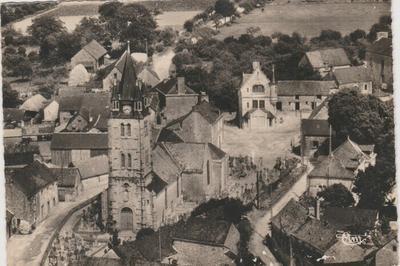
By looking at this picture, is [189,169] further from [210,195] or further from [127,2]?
[127,2]

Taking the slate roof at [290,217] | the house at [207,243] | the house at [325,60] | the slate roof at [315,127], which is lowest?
the house at [207,243]

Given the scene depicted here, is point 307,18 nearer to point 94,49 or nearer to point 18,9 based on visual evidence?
point 94,49

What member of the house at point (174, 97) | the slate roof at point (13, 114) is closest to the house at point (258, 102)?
the house at point (174, 97)

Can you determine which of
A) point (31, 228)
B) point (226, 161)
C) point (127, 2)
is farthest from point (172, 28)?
point (31, 228)

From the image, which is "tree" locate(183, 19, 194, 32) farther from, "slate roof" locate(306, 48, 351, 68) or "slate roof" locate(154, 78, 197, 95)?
"slate roof" locate(306, 48, 351, 68)

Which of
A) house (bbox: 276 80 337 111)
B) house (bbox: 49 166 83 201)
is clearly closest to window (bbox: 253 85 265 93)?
house (bbox: 276 80 337 111)

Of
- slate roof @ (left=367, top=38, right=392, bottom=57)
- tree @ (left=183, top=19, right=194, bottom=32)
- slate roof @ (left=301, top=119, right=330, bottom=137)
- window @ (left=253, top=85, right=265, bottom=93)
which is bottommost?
slate roof @ (left=301, top=119, right=330, bottom=137)

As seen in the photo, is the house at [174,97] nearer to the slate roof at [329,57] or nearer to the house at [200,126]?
the house at [200,126]
